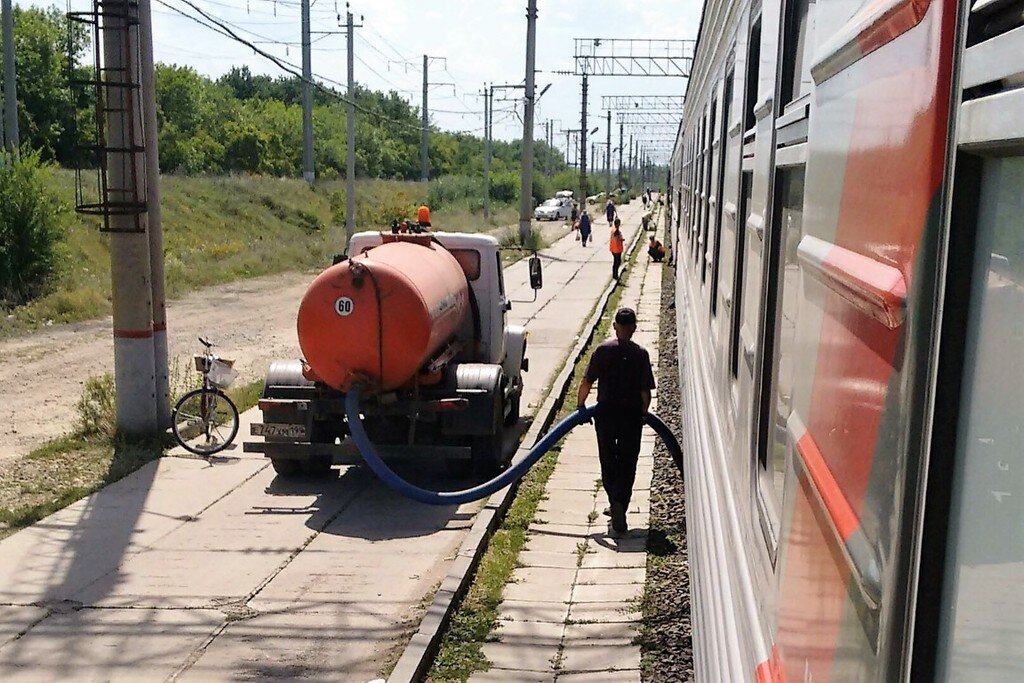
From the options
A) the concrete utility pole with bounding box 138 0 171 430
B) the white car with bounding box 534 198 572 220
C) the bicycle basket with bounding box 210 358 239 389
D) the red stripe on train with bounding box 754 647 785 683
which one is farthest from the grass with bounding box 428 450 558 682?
the white car with bounding box 534 198 572 220

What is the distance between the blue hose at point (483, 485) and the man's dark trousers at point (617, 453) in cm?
15

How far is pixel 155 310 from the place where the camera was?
1176 centimetres

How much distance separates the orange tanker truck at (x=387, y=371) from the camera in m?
9.45

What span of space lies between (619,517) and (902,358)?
7559 mm

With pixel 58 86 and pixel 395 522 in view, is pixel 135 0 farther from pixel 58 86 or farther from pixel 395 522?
pixel 58 86

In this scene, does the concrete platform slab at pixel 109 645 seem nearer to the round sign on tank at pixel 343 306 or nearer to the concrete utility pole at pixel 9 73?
the round sign on tank at pixel 343 306

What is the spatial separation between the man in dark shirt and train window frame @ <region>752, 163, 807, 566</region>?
561cm

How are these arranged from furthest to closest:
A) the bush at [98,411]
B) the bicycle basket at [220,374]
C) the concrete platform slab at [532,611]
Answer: the bush at [98,411]
the bicycle basket at [220,374]
the concrete platform slab at [532,611]

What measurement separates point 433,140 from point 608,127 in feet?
81.5

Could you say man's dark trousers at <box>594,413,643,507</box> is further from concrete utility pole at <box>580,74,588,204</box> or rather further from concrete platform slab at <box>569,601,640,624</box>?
concrete utility pole at <box>580,74,588,204</box>

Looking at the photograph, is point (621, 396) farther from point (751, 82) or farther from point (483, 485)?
point (751, 82)

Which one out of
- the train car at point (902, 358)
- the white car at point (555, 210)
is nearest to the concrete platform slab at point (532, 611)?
the train car at point (902, 358)

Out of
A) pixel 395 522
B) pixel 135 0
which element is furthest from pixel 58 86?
pixel 395 522

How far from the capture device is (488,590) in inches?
300
